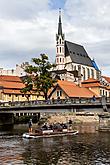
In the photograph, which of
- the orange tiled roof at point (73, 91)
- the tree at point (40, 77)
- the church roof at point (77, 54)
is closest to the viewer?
the tree at point (40, 77)

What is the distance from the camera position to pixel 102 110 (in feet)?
194

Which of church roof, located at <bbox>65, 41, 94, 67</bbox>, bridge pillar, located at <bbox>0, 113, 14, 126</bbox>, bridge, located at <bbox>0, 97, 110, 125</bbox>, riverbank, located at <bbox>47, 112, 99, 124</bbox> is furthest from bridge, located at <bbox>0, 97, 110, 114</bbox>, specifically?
church roof, located at <bbox>65, 41, 94, 67</bbox>

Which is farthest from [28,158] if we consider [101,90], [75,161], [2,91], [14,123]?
[101,90]

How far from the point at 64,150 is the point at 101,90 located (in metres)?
93.2

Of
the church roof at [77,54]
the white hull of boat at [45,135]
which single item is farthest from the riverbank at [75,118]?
the church roof at [77,54]

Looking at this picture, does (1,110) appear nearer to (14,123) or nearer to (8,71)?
(14,123)

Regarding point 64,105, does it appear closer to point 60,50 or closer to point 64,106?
point 64,106

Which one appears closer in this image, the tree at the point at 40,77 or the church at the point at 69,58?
the tree at the point at 40,77

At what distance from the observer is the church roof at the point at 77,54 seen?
184 meters

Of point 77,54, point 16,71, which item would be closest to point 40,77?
point 16,71

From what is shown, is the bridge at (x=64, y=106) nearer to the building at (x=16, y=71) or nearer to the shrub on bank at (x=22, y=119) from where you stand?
the shrub on bank at (x=22, y=119)

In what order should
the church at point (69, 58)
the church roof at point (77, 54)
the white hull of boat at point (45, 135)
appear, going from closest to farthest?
the white hull of boat at point (45, 135) → the church at point (69, 58) → the church roof at point (77, 54)

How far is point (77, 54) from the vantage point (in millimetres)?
189125

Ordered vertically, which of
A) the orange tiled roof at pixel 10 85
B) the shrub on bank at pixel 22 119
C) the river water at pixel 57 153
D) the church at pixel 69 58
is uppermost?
the church at pixel 69 58
